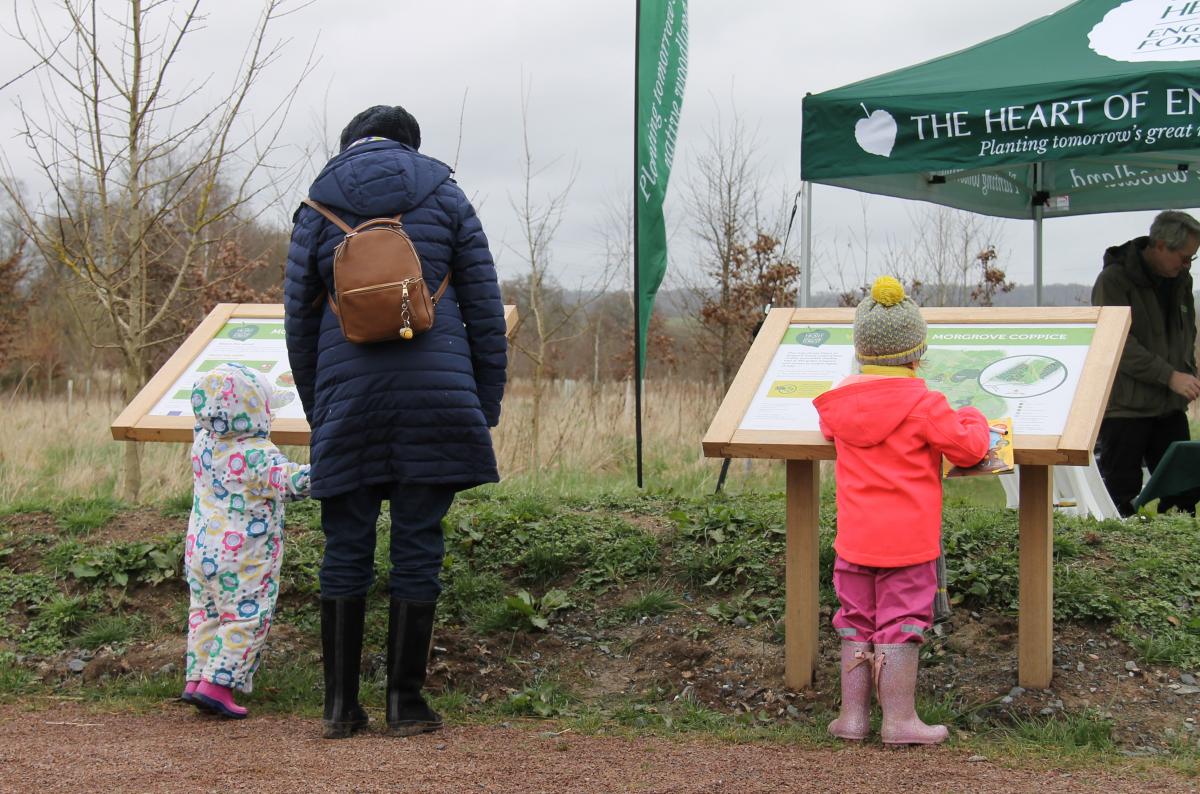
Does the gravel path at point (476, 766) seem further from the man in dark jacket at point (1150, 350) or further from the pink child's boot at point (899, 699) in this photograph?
the man in dark jacket at point (1150, 350)

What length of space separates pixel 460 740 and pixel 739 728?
956mm

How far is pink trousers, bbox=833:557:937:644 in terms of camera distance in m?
3.83

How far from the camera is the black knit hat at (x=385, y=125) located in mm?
4059

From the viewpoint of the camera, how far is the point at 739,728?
13.5 ft

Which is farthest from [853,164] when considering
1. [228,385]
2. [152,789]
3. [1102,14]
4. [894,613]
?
[152,789]

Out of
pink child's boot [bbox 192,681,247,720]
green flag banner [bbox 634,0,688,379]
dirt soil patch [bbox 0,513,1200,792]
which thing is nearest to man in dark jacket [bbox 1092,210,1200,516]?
green flag banner [bbox 634,0,688,379]

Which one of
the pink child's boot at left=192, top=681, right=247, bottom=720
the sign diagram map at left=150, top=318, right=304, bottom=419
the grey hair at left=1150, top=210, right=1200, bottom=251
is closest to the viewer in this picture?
the pink child's boot at left=192, top=681, right=247, bottom=720

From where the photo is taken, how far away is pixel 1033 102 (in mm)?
5848

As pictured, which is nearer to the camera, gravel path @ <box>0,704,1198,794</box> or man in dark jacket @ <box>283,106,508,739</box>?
gravel path @ <box>0,704,1198,794</box>

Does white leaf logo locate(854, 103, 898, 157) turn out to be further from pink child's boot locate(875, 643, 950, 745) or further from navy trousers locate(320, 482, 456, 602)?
navy trousers locate(320, 482, 456, 602)

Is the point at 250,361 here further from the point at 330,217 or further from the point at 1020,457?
the point at 1020,457

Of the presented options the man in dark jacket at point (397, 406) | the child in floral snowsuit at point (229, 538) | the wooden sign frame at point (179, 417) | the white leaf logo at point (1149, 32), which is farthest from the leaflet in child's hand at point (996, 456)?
the white leaf logo at point (1149, 32)

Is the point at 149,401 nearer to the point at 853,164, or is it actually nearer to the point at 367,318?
the point at 367,318

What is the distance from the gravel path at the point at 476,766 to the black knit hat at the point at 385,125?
1993mm
